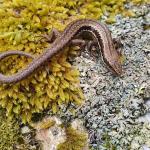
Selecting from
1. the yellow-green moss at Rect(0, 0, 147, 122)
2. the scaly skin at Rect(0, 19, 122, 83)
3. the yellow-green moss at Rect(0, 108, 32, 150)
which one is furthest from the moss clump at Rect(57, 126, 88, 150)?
the scaly skin at Rect(0, 19, 122, 83)

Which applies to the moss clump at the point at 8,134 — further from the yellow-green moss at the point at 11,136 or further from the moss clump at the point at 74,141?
the moss clump at the point at 74,141

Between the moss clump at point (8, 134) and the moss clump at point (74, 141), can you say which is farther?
the moss clump at point (8, 134)

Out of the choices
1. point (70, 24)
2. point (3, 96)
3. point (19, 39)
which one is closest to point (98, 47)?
point (70, 24)

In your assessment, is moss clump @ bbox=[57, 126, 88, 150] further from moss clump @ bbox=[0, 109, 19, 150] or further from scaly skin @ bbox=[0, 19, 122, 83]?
scaly skin @ bbox=[0, 19, 122, 83]

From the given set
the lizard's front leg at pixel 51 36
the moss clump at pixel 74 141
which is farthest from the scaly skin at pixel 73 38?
the moss clump at pixel 74 141

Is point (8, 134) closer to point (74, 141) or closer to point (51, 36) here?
Answer: point (74, 141)

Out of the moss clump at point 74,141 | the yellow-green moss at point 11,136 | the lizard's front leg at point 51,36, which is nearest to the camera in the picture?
the moss clump at point 74,141
